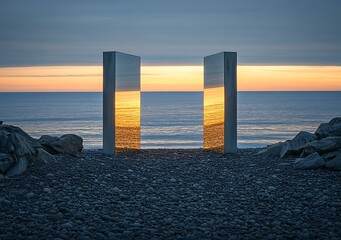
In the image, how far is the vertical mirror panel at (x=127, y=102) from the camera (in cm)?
1350

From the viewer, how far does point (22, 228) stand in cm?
645

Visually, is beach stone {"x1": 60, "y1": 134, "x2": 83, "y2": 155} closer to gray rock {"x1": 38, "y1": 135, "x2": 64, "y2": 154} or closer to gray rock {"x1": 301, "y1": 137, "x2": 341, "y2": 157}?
gray rock {"x1": 38, "y1": 135, "x2": 64, "y2": 154}

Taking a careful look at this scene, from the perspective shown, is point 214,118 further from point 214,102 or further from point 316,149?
point 316,149

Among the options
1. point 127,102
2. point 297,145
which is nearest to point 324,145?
point 297,145

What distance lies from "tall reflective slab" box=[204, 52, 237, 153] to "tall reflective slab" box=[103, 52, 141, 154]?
2.16 meters

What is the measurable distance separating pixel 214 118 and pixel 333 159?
4289mm

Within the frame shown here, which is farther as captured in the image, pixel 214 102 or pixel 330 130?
pixel 214 102

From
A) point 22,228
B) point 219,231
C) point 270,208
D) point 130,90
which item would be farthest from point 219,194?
point 130,90

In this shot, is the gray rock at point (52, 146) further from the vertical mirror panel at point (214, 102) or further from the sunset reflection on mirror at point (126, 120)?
the vertical mirror panel at point (214, 102)

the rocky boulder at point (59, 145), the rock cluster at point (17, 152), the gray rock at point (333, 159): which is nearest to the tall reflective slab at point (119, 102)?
the rocky boulder at point (59, 145)

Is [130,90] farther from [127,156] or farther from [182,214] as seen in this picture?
[182,214]

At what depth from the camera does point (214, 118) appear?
1420 centimetres

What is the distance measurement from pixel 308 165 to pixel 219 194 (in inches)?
105

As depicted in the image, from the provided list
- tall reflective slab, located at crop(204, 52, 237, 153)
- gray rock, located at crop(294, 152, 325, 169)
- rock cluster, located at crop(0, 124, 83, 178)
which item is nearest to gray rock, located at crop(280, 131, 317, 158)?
gray rock, located at crop(294, 152, 325, 169)
